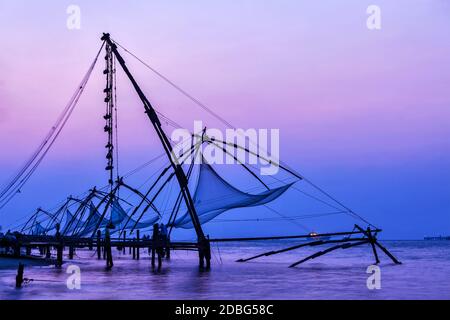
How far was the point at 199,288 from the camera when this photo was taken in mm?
20375

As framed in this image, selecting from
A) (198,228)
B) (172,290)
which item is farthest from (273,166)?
(172,290)

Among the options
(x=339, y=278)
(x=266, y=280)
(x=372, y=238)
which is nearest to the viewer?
(x=266, y=280)

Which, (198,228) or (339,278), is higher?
(198,228)

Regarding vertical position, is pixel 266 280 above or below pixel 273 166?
below

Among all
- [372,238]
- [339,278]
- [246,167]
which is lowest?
[339,278]
